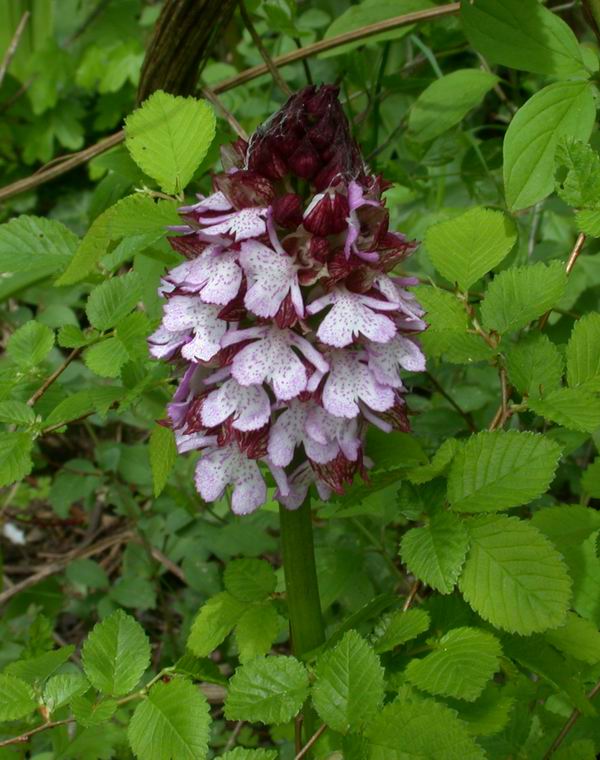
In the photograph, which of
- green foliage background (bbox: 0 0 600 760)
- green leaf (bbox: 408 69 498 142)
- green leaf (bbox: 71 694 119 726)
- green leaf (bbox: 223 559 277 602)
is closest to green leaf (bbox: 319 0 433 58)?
green foliage background (bbox: 0 0 600 760)

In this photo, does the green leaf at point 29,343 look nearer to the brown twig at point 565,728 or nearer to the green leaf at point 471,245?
the green leaf at point 471,245

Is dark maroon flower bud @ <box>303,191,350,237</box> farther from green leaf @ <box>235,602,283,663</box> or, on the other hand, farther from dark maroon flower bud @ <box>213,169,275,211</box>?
green leaf @ <box>235,602,283,663</box>

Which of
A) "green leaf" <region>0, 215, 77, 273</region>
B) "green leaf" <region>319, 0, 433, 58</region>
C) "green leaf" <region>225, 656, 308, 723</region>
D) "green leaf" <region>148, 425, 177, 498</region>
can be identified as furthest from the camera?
"green leaf" <region>319, 0, 433, 58</region>

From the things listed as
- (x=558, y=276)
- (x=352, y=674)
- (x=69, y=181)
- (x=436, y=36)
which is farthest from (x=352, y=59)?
(x=69, y=181)

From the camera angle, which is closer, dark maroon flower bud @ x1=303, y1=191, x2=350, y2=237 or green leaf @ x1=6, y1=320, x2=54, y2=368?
dark maroon flower bud @ x1=303, y1=191, x2=350, y2=237

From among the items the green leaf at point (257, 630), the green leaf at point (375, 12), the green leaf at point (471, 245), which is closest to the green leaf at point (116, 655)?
the green leaf at point (257, 630)

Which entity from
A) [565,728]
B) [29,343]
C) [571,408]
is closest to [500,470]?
[571,408]
